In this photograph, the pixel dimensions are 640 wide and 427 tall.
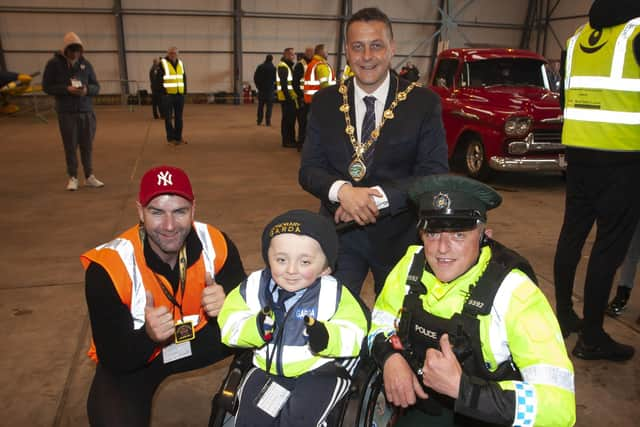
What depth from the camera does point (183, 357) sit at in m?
2.23

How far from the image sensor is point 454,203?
1.59 m

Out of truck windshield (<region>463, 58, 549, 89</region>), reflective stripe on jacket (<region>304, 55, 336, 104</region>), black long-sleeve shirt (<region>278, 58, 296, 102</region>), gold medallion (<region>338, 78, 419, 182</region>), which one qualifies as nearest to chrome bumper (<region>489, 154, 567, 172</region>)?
truck windshield (<region>463, 58, 549, 89</region>)

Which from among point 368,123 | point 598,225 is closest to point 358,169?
point 368,123

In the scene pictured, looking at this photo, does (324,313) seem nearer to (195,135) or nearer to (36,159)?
(36,159)

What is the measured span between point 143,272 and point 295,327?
0.70 metres

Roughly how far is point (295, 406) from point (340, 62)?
2061cm

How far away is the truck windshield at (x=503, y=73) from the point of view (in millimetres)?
7590

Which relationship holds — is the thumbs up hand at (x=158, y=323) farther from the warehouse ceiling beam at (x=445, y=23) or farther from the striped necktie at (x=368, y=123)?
the warehouse ceiling beam at (x=445, y=23)

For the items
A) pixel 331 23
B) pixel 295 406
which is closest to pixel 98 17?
pixel 331 23

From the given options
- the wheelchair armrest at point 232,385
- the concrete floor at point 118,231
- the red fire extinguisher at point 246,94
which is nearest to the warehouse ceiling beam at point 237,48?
the red fire extinguisher at point 246,94

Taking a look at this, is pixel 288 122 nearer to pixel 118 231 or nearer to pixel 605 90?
pixel 118 231

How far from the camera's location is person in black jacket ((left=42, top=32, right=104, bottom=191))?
6086 millimetres

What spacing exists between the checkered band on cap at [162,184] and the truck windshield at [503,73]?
257 inches

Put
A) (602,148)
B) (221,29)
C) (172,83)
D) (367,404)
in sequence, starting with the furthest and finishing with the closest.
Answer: (221,29), (172,83), (602,148), (367,404)
